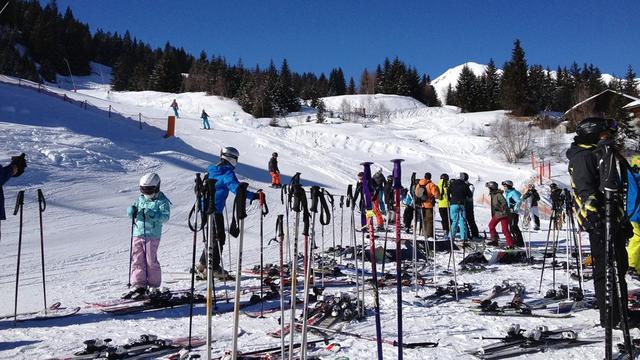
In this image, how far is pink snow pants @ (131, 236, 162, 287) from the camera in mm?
6395

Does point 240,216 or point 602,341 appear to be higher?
point 240,216

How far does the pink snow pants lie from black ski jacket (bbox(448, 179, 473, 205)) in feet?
23.6

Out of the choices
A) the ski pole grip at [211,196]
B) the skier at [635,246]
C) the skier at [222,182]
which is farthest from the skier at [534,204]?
the ski pole grip at [211,196]

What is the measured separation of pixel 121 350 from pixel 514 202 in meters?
10.0

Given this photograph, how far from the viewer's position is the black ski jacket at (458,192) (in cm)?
1115

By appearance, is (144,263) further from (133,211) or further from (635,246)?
(635,246)

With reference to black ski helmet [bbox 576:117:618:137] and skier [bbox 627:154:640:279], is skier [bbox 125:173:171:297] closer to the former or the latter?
black ski helmet [bbox 576:117:618:137]

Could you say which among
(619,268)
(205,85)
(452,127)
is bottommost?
(619,268)

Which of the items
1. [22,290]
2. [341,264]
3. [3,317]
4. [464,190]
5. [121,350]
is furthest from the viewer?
[464,190]

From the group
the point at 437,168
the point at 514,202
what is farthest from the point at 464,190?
the point at 437,168

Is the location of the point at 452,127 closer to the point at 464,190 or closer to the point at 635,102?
the point at 635,102

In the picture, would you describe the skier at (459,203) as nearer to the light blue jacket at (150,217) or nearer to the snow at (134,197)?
the snow at (134,197)

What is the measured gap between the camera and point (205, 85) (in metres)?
71.2

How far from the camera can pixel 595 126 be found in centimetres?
448
